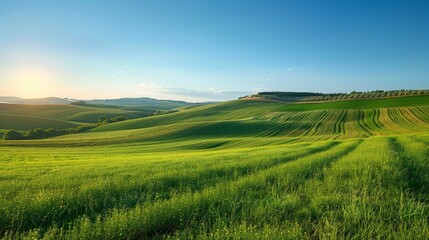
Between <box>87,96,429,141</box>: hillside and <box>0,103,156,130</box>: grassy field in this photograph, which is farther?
<box>0,103,156,130</box>: grassy field

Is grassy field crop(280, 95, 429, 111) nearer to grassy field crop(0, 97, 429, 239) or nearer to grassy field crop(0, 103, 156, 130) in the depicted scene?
grassy field crop(0, 103, 156, 130)

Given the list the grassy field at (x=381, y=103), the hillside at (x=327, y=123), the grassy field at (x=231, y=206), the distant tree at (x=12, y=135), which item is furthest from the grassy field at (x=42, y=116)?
the grassy field at (x=231, y=206)

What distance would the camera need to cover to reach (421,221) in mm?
5383

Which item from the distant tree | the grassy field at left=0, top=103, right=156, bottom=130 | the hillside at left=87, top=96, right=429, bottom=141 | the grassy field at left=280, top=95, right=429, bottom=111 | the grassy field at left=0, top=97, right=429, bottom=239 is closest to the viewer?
the grassy field at left=0, top=97, right=429, bottom=239

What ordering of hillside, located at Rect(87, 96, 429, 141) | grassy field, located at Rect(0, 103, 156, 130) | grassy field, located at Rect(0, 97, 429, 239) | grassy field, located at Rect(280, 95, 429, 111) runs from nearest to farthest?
grassy field, located at Rect(0, 97, 429, 239), hillside, located at Rect(87, 96, 429, 141), grassy field, located at Rect(280, 95, 429, 111), grassy field, located at Rect(0, 103, 156, 130)

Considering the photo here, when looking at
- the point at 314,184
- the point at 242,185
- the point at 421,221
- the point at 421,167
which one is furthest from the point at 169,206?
the point at 421,167

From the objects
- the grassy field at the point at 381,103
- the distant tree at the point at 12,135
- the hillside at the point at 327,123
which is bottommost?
the distant tree at the point at 12,135

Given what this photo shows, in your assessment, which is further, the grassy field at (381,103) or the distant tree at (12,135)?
the grassy field at (381,103)

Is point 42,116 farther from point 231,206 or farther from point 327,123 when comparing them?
point 231,206

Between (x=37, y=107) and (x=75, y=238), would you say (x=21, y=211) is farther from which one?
(x=37, y=107)

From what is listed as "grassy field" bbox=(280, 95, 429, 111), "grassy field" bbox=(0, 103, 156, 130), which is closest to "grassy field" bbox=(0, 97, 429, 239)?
"grassy field" bbox=(280, 95, 429, 111)

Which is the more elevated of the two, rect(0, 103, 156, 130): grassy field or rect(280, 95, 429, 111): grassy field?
Result: rect(280, 95, 429, 111): grassy field

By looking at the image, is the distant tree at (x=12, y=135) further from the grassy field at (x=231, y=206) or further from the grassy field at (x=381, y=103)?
the grassy field at (x=381, y=103)

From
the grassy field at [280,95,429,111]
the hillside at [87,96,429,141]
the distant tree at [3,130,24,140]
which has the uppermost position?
the grassy field at [280,95,429,111]
